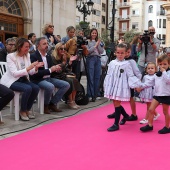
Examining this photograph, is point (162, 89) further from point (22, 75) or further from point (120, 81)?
point (22, 75)

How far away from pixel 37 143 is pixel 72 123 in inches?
45.0

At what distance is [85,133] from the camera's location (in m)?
4.12

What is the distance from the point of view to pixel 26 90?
464 cm

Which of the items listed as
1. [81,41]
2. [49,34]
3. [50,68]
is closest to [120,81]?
[50,68]

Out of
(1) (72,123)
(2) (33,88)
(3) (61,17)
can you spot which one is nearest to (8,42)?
(2) (33,88)

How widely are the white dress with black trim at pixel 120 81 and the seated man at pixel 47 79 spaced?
3.91ft

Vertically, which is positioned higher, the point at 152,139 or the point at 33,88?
the point at 33,88

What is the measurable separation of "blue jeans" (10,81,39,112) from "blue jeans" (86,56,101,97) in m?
2.09

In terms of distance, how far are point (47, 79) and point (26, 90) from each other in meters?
0.81

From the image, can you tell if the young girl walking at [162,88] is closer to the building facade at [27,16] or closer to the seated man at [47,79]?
the seated man at [47,79]

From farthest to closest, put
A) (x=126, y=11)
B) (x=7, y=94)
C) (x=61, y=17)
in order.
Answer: (x=126, y=11)
(x=61, y=17)
(x=7, y=94)

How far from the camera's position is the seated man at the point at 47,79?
5.10 meters

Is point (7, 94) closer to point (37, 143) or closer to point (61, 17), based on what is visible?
point (37, 143)

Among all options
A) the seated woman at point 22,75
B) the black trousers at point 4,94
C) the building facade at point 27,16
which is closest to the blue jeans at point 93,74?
the seated woman at point 22,75
